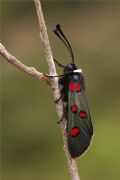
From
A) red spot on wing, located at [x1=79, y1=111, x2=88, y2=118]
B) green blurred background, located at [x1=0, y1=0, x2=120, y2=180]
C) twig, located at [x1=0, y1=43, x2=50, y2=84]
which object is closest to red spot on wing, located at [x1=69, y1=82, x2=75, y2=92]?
red spot on wing, located at [x1=79, y1=111, x2=88, y2=118]

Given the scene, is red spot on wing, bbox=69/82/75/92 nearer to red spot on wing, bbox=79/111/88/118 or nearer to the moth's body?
the moth's body

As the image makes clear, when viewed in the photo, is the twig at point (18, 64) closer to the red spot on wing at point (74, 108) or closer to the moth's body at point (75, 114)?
the moth's body at point (75, 114)

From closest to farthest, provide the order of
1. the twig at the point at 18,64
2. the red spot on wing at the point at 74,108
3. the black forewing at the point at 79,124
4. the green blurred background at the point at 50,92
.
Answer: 1. the twig at the point at 18,64
2. the black forewing at the point at 79,124
3. the red spot on wing at the point at 74,108
4. the green blurred background at the point at 50,92

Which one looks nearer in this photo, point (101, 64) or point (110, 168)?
point (110, 168)

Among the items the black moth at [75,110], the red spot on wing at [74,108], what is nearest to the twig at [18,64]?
the black moth at [75,110]

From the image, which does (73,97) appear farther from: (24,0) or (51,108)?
(24,0)

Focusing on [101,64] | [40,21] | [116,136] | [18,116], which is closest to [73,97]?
[40,21]

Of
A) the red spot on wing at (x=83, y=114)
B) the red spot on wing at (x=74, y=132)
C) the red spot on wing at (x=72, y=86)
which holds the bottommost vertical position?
the red spot on wing at (x=74, y=132)

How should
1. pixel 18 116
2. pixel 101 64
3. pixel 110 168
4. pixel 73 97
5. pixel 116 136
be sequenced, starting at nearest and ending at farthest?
pixel 73 97 → pixel 110 168 → pixel 116 136 → pixel 18 116 → pixel 101 64
